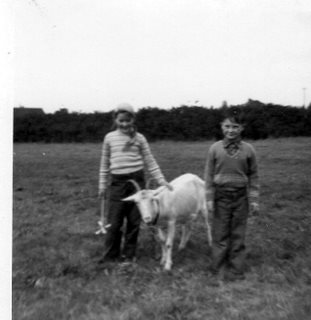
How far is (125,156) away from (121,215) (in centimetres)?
70

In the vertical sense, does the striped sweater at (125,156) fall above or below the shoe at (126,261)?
above

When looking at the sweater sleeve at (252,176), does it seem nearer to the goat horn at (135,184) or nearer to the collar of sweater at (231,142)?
the collar of sweater at (231,142)

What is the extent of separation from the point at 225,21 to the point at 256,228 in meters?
2.96

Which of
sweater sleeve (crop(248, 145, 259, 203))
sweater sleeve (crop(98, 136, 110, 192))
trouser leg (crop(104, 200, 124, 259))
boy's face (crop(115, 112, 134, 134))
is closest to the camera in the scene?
sweater sleeve (crop(248, 145, 259, 203))

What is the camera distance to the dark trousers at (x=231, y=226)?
4852mm

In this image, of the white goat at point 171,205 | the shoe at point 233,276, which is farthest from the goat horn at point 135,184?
the shoe at point 233,276

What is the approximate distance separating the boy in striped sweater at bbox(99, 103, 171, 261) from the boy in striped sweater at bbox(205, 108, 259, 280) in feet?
2.06

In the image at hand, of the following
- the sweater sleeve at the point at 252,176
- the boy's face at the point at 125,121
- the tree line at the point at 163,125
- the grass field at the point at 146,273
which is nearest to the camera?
the grass field at the point at 146,273

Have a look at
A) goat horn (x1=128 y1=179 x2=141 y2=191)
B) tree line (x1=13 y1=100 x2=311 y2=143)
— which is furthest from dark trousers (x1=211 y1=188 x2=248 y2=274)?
tree line (x1=13 y1=100 x2=311 y2=143)

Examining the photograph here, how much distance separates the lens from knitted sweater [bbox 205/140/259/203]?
191 inches

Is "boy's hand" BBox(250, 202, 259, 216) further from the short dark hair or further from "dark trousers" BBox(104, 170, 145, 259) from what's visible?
"dark trousers" BBox(104, 170, 145, 259)

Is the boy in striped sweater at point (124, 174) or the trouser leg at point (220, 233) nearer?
the trouser leg at point (220, 233)

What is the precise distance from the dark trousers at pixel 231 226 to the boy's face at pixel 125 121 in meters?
1.25

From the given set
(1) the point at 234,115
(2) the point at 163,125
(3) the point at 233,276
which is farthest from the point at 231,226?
(2) the point at 163,125
